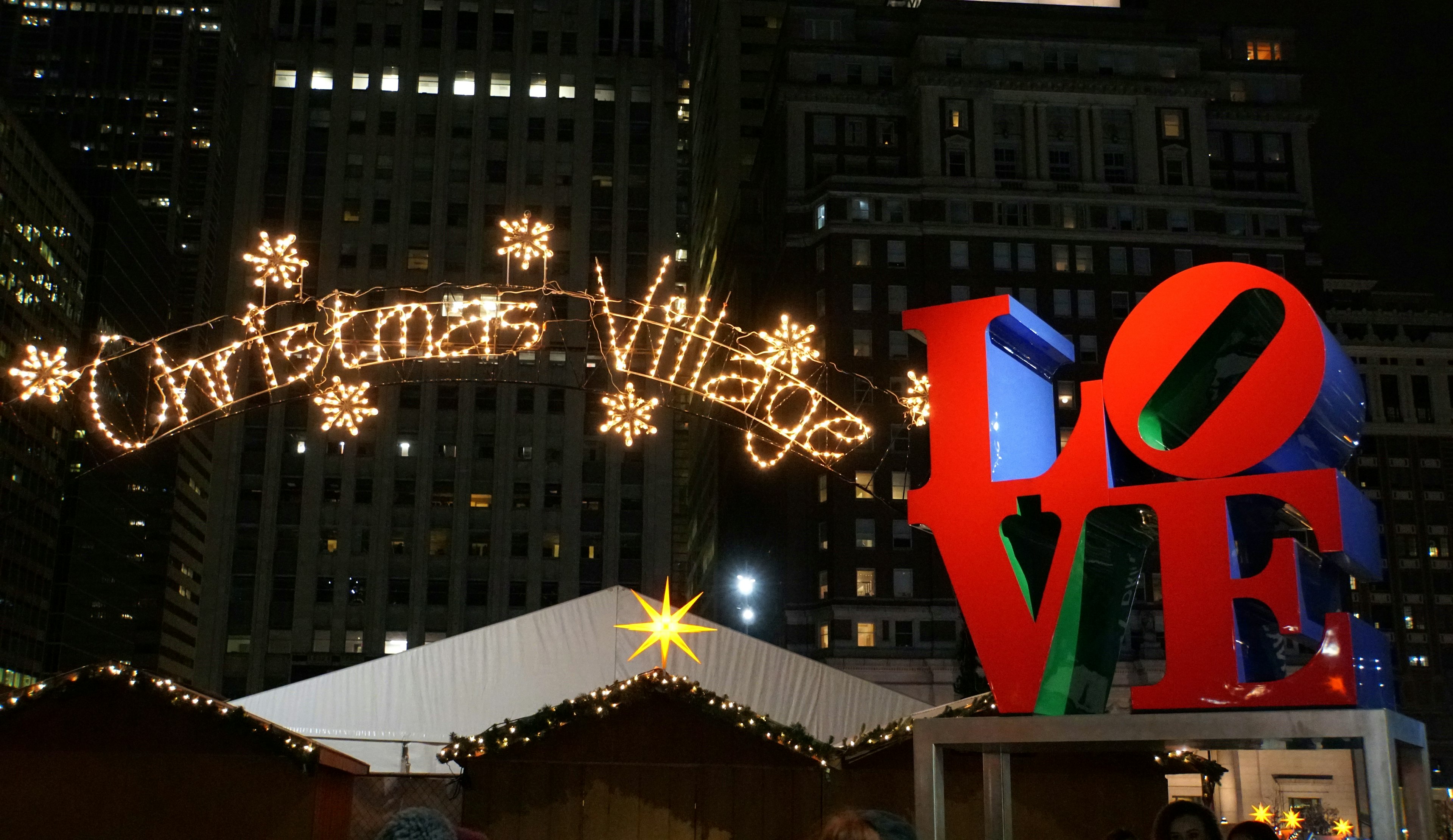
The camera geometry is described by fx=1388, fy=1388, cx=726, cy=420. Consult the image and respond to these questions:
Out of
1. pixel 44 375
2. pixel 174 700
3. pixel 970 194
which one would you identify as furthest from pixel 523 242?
pixel 970 194

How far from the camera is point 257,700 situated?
57.1 feet

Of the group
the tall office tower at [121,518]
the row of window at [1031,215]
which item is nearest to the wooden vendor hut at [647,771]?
the row of window at [1031,215]

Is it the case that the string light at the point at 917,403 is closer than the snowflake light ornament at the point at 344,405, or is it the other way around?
the string light at the point at 917,403

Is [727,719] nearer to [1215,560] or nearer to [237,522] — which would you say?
[1215,560]

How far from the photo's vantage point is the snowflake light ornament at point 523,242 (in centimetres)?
1330

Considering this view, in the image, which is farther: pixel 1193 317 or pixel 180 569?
pixel 180 569

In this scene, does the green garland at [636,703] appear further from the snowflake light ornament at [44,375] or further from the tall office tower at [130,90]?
the tall office tower at [130,90]

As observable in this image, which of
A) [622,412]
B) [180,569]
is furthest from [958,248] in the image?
[180,569]

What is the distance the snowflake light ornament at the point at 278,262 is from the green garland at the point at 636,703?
4981mm

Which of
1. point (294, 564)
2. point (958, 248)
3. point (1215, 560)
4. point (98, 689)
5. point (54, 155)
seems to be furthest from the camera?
point (54, 155)

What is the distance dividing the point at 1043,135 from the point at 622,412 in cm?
6709

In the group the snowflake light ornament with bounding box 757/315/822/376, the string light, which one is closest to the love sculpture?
the snowflake light ornament with bounding box 757/315/822/376

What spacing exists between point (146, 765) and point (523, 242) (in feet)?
21.1

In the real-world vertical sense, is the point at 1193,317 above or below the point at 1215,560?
above
